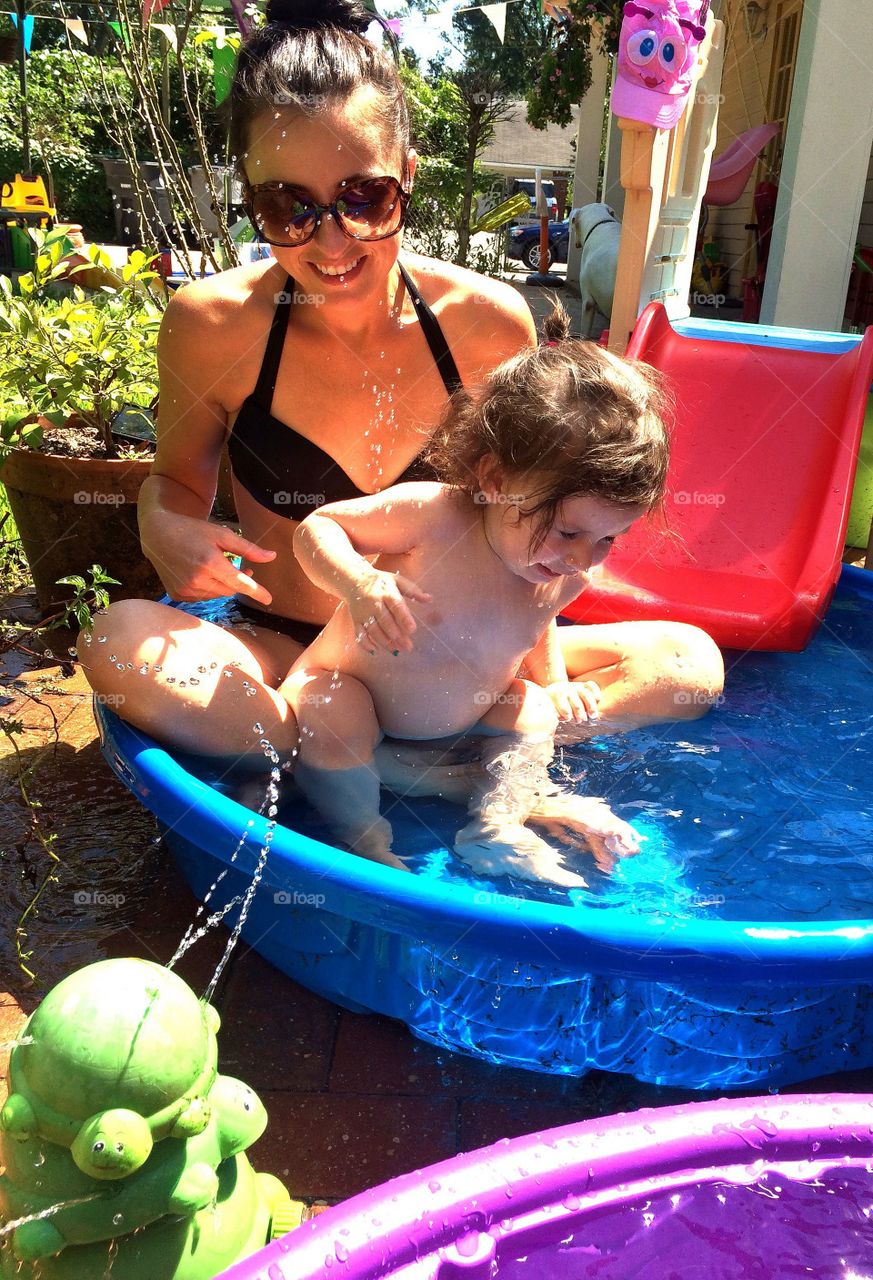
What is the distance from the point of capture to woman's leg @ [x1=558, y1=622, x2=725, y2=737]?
2447 mm

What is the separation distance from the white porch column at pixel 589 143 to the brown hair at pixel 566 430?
1058 centimetres

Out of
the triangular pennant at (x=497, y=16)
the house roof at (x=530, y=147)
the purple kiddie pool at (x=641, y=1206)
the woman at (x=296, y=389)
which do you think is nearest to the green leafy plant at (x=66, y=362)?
the woman at (x=296, y=389)

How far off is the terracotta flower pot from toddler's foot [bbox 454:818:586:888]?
5.19 ft

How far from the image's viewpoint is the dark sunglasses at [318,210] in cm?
201

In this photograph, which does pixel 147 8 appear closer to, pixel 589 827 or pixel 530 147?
pixel 589 827

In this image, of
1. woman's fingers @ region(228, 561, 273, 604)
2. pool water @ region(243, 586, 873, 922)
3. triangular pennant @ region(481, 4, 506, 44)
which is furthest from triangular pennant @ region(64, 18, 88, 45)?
pool water @ region(243, 586, 873, 922)

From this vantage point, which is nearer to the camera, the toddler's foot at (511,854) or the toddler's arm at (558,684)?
the toddler's foot at (511,854)

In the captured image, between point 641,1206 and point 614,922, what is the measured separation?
1.27ft

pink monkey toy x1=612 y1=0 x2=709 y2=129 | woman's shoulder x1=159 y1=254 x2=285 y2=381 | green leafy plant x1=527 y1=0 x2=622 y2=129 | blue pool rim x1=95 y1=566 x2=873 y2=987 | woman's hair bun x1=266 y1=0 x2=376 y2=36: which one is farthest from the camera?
green leafy plant x1=527 y1=0 x2=622 y2=129

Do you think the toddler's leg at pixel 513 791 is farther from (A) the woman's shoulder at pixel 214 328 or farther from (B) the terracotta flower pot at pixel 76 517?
(B) the terracotta flower pot at pixel 76 517

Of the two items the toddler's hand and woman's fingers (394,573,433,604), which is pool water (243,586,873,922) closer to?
the toddler's hand

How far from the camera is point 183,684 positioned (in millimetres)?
1974

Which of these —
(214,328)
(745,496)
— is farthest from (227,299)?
(745,496)

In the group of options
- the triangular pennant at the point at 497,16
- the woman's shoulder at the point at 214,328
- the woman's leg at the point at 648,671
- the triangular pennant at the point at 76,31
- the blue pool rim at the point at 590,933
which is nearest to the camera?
the blue pool rim at the point at 590,933
